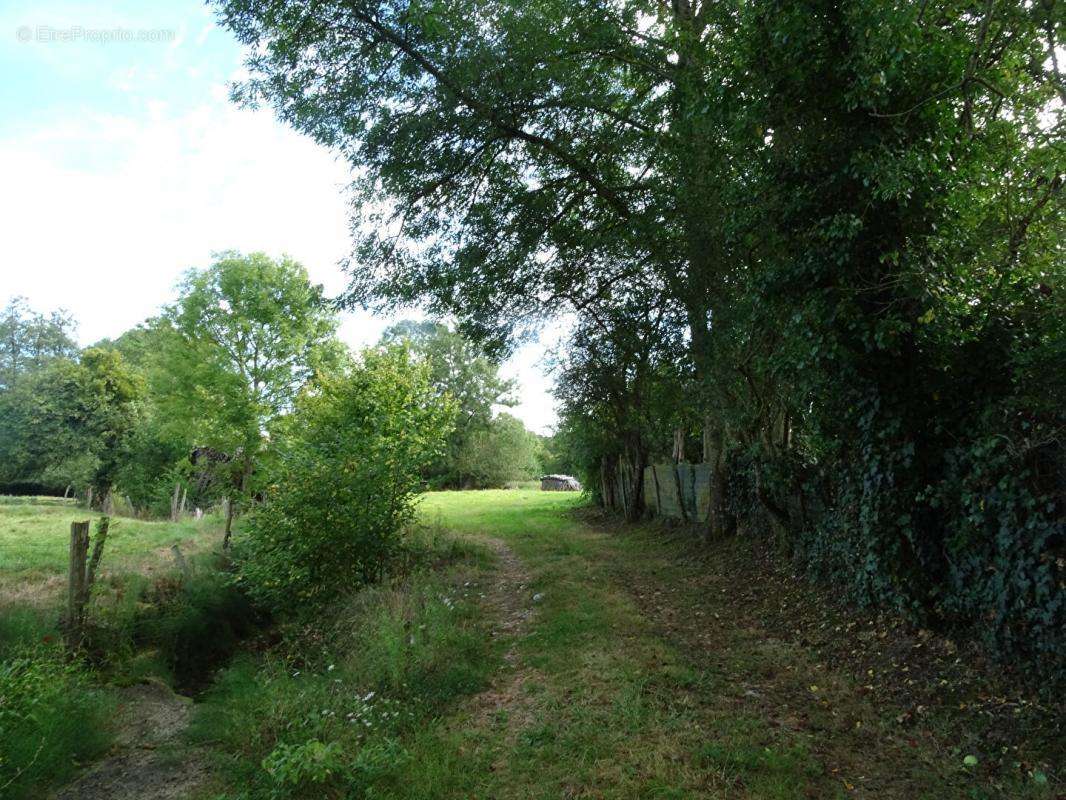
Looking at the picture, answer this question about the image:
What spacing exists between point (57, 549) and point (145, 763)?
27.8 ft

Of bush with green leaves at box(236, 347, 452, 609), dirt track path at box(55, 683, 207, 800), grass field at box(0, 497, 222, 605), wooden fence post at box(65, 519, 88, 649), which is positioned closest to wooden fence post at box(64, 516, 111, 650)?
wooden fence post at box(65, 519, 88, 649)

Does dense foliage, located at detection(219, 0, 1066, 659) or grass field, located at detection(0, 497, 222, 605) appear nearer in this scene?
dense foliage, located at detection(219, 0, 1066, 659)

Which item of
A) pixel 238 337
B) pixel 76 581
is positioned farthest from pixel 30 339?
pixel 76 581

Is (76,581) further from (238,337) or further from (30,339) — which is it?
(30,339)

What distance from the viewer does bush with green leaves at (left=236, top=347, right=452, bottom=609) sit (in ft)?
30.4

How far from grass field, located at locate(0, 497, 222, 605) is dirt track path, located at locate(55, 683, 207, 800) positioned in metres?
2.72

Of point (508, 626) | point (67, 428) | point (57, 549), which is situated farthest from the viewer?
point (67, 428)

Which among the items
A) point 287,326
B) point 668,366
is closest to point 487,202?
point 668,366

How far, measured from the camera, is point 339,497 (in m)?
9.52

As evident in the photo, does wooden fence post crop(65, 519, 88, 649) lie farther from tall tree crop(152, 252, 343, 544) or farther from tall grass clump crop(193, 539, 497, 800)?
tall tree crop(152, 252, 343, 544)

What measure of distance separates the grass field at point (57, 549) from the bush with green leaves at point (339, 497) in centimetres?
178

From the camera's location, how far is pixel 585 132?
451 inches

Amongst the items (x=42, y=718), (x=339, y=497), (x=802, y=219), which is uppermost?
(x=802, y=219)

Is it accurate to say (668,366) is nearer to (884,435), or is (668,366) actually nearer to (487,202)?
(487,202)
